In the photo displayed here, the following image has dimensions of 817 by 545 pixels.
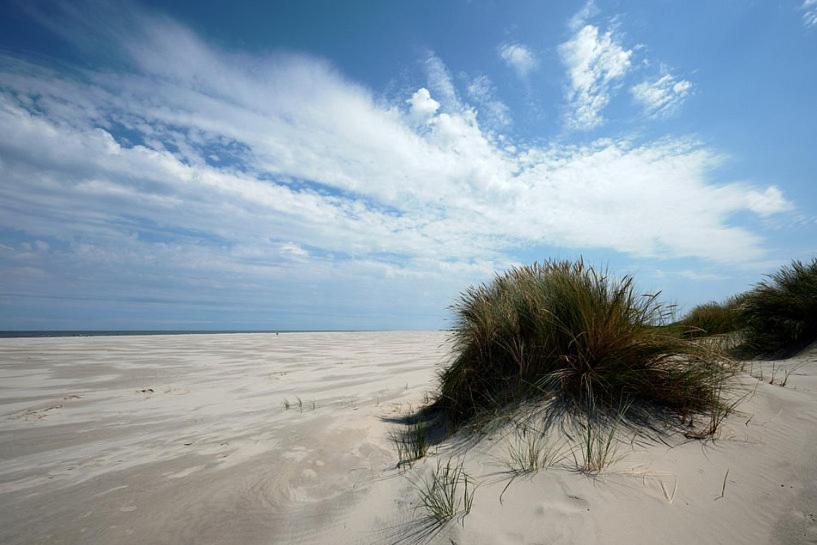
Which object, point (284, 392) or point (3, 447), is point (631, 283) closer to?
point (284, 392)

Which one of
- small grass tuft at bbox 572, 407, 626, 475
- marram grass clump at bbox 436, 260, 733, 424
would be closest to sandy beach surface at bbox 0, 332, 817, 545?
small grass tuft at bbox 572, 407, 626, 475

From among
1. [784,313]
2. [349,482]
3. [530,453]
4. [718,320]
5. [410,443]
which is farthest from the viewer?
[718,320]

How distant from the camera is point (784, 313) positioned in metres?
5.71

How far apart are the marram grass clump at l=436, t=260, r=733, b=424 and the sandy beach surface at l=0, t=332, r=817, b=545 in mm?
349

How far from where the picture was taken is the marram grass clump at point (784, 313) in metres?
5.46

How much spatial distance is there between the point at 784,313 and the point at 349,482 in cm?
694

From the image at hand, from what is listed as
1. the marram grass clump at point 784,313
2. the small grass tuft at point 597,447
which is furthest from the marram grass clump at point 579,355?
the marram grass clump at point 784,313

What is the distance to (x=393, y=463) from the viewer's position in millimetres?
2803

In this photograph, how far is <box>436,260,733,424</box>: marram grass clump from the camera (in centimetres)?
257

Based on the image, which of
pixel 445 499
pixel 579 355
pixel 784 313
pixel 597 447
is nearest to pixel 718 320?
pixel 784 313

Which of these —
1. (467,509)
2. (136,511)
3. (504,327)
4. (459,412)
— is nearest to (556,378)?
(504,327)

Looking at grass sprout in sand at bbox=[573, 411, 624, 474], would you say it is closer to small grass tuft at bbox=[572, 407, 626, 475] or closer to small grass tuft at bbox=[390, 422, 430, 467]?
small grass tuft at bbox=[572, 407, 626, 475]

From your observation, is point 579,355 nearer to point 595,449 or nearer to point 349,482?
point 595,449

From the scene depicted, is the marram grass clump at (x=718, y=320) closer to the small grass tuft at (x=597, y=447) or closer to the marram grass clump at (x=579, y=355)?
the marram grass clump at (x=579, y=355)
